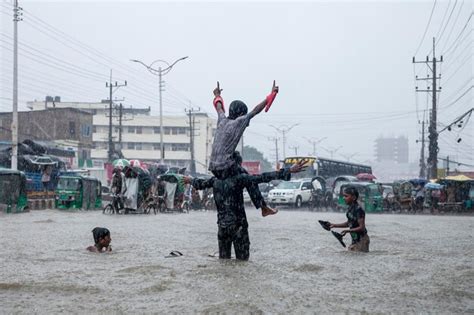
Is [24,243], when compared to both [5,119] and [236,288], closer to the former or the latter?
[236,288]

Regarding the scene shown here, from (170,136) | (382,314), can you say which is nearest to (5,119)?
(170,136)

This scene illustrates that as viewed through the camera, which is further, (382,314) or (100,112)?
(100,112)

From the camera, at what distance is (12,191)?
25.4 meters

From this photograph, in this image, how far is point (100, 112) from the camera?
10144 centimetres

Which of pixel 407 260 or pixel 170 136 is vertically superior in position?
pixel 170 136

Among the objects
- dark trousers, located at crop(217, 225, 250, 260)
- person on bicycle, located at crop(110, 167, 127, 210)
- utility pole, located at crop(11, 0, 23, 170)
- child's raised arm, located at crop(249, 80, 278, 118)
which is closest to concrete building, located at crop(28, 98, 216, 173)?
utility pole, located at crop(11, 0, 23, 170)

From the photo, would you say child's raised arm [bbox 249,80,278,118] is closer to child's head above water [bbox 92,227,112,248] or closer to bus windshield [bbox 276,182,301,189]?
child's head above water [bbox 92,227,112,248]

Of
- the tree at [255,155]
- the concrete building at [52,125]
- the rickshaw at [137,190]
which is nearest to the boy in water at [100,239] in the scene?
the rickshaw at [137,190]

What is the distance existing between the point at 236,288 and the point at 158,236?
8.67 meters

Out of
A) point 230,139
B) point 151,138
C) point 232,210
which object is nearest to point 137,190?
point 232,210

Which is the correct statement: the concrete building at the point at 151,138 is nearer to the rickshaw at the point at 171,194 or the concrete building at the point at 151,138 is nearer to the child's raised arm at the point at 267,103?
the rickshaw at the point at 171,194

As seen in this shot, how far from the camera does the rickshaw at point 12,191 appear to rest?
81.3 ft

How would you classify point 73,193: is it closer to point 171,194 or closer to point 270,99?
point 171,194

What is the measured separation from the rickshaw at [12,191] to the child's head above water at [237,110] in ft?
60.1
